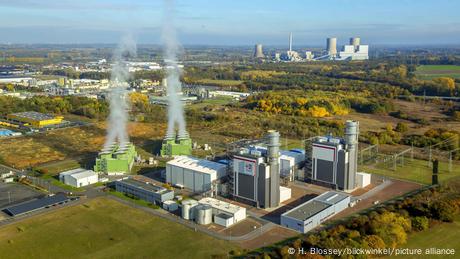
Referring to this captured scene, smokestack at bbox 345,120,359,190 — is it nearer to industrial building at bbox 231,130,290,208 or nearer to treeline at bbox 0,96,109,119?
industrial building at bbox 231,130,290,208

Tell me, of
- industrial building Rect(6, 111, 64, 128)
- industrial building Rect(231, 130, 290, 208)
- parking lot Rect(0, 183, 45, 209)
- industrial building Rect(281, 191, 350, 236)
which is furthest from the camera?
industrial building Rect(6, 111, 64, 128)

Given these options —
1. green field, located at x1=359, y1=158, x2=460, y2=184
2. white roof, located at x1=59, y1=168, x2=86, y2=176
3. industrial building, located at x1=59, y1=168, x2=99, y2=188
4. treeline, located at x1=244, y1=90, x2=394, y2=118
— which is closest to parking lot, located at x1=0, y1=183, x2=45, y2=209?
industrial building, located at x1=59, y1=168, x2=99, y2=188

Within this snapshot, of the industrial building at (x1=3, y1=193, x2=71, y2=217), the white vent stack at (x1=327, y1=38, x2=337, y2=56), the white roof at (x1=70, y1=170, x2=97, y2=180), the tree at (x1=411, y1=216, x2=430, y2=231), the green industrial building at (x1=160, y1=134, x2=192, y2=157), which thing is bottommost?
the industrial building at (x1=3, y1=193, x2=71, y2=217)

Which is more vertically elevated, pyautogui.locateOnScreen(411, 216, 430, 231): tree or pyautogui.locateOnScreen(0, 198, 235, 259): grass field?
pyautogui.locateOnScreen(411, 216, 430, 231): tree

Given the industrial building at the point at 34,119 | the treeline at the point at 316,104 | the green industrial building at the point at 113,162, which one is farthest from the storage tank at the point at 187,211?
the treeline at the point at 316,104

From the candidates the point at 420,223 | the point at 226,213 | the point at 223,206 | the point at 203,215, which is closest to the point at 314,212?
the point at 226,213

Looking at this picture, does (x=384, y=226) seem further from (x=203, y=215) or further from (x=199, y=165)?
(x=199, y=165)

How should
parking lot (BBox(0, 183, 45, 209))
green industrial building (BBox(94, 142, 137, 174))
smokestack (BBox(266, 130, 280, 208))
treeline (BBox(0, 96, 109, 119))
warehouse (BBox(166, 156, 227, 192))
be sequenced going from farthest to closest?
treeline (BBox(0, 96, 109, 119))
green industrial building (BBox(94, 142, 137, 174))
warehouse (BBox(166, 156, 227, 192))
parking lot (BBox(0, 183, 45, 209))
smokestack (BBox(266, 130, 280, 208))
